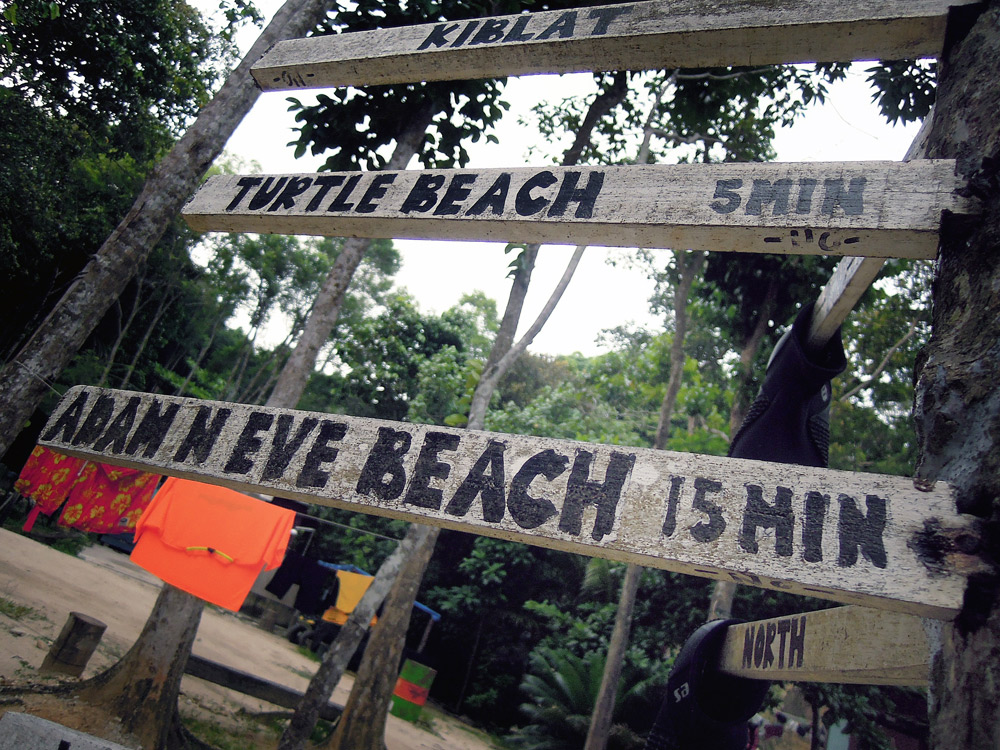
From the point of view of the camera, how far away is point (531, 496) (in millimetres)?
1479

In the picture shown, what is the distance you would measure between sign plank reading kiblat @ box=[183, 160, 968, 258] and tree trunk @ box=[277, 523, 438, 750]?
215 inches

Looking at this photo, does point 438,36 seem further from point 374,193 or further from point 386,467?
point 386,467

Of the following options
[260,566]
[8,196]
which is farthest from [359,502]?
[8,196]

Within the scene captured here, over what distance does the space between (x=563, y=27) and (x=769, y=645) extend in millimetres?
2569

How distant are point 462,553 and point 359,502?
14.5 metres

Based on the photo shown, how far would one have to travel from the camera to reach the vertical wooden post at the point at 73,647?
21.3 feet

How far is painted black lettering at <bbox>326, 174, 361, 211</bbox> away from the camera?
7.27 feet

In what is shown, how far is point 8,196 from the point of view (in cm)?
1079

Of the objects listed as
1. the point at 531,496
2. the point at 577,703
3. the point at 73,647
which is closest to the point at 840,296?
the point at 531,496

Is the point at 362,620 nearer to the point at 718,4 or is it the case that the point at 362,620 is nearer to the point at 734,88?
the point at 718,4

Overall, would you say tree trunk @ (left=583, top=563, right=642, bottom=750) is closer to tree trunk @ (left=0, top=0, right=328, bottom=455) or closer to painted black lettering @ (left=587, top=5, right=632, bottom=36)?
tree trunk @ (left=0, top=0, right=328, bottom=455)

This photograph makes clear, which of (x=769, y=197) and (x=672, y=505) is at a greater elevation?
(x=769, y=197)

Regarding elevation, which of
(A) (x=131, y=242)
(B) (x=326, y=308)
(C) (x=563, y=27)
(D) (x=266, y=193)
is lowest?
(D) (x=266, y=193)

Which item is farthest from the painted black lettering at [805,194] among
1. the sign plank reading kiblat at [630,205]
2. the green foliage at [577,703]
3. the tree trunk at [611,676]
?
the green foliage at [577,703]
